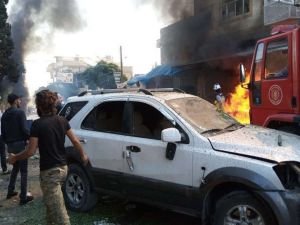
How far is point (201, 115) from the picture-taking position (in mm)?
4883

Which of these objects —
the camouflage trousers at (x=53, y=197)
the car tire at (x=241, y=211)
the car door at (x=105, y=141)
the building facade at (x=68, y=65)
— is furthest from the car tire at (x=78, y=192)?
the building facade at (x=68, y=65)

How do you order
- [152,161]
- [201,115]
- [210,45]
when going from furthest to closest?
[210,45] < [201,115] < [152,161]

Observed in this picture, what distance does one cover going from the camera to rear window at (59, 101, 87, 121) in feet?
19.4

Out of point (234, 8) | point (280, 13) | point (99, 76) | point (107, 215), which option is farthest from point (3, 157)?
point (99, 76)

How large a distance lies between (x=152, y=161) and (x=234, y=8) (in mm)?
16462

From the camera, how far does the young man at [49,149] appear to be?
13.7ft

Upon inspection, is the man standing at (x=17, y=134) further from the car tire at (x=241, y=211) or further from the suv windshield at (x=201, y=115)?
the car tire at (x=241, y=211)

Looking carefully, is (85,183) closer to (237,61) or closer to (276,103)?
(276,103)

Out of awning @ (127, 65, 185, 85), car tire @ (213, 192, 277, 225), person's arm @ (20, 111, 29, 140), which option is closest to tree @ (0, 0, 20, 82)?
awning @ (127, 65, 185, 85)

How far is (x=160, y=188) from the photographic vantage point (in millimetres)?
4602

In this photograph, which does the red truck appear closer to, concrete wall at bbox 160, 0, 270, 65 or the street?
the street

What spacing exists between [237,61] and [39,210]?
547 inches

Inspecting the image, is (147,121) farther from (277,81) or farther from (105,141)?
(277,81)

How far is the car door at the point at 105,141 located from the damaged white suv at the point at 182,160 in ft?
0.04
